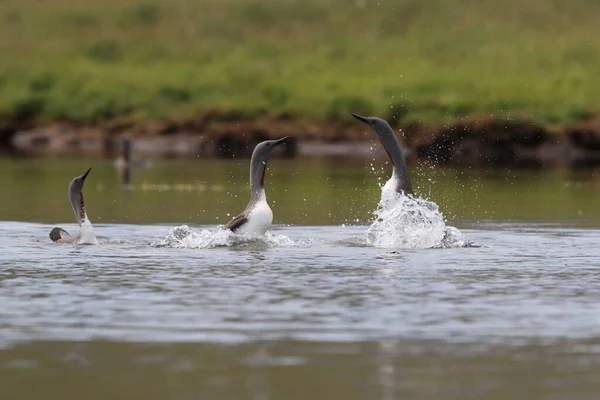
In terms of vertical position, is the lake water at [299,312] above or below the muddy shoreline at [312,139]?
below

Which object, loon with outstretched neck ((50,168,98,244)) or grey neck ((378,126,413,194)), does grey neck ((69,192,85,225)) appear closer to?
loon with outstretched neck ((50,168,98,244))

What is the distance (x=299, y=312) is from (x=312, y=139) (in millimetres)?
50768

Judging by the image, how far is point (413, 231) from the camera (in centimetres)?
2058

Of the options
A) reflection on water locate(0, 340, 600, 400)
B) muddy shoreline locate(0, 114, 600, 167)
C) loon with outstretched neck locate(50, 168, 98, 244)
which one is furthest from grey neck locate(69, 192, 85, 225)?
muddy shoreline locate(0, 114, 600, 167)

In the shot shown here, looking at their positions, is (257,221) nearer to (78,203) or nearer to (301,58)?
(78,203)

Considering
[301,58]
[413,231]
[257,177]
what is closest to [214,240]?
[257,177]

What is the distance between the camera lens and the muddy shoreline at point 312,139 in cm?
5703

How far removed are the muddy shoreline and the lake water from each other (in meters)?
30.4

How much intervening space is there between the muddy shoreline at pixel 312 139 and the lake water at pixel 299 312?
30445 millimetres

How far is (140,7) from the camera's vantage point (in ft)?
338

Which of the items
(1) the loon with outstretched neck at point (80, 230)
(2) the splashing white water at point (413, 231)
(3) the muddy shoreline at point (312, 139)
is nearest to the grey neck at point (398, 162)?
(2) the splashing white water at point (413, 231)

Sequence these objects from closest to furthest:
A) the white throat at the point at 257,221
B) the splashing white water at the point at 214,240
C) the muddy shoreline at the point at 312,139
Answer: the splashing white water at the point at 214,240
the white throat at the point at 257,221
the muddy shoreline at the point at 312,139

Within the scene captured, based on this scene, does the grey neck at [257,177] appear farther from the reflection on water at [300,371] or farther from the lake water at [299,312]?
the reflection on water at [300,371]

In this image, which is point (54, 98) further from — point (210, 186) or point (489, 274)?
point (489, 274)
